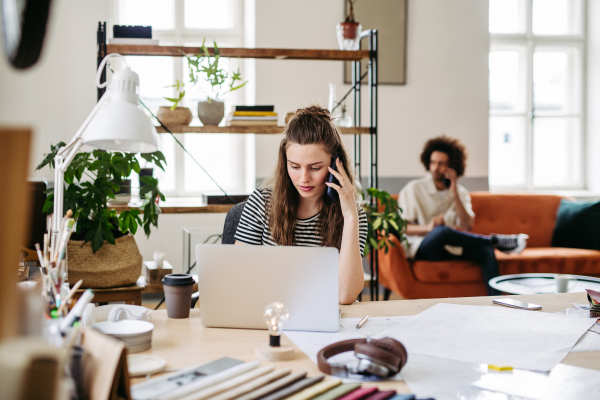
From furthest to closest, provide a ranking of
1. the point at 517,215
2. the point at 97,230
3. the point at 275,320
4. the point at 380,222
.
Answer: the point at 517,215 < the point at 380,222 < the point at 97,230 < the point at 275,320

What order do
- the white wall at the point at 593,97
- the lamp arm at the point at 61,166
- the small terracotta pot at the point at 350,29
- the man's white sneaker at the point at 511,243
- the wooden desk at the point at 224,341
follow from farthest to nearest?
the white wall at the point at 593,97
the man's white sneaker at the point at 511,243
the small terracotta pot at the point at 350,29
the lamp arm at the point at 61,166
the wooden desk at the point at 224,341

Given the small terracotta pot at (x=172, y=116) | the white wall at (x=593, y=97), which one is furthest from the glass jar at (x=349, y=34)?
the white wall at (x=593, y=97)

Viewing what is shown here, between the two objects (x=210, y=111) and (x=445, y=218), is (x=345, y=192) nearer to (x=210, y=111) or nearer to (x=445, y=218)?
(x=210, y=111)

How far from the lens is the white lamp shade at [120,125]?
1.04 m

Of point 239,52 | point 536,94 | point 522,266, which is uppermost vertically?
point 536,94

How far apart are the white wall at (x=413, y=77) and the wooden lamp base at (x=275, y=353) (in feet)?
10.6

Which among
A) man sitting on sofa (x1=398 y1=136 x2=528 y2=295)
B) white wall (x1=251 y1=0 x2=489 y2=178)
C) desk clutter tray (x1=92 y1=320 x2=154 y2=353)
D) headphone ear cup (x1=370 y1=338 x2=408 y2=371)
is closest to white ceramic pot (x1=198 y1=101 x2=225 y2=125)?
white wall (x1=251 y1=0 x2=489 y2=178)

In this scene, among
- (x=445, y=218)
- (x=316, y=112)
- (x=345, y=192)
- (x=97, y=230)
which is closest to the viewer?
(x=345, y=192)

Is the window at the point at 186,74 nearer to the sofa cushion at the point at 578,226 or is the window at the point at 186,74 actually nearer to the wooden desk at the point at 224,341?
the sofa cushion at the point at 578,226

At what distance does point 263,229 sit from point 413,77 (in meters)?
2.99

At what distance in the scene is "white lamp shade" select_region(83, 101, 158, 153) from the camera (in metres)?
1.04

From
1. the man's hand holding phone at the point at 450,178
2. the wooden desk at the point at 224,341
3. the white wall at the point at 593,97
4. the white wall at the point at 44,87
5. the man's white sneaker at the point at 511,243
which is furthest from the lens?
the white wall at the point at 593,97

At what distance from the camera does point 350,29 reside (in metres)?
3.08

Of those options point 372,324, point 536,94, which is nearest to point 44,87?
point 372,324
